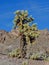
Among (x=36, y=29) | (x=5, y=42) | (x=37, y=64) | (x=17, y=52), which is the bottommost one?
(x=37, y=64)

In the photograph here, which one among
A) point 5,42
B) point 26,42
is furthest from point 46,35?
point 26,42

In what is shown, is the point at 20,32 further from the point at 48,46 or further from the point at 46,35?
the point at 46,35

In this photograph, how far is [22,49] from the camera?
1817 inches

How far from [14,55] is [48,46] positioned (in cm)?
2584

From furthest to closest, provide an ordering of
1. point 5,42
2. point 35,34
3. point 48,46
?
point 5,42, point 48,46, point 35,34

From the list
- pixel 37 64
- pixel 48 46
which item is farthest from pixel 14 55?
pixel 48 46

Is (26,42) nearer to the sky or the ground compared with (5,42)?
nearer to the ground

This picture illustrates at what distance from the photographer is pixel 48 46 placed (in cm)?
7069

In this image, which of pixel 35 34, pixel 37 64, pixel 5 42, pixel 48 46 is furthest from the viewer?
pixel 5 42

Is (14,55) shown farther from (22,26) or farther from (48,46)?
(48,46)

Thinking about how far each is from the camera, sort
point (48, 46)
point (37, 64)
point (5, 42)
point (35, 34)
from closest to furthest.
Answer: point (37, 64) → point (35, 34) → point (48, 46) → point (5, 42)

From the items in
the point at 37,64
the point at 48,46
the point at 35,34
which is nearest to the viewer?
the point at 37,64

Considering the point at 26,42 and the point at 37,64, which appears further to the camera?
the point at 26,42

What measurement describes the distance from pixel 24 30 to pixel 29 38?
1.41 metres
